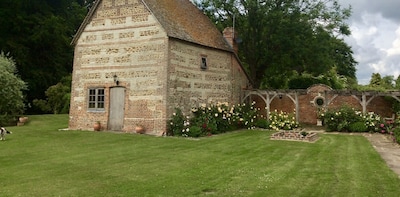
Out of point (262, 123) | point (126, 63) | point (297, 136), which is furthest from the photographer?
point (262, 123)

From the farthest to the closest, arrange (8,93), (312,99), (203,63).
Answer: (312,99), (8,93), (203,63)

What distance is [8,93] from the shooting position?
22.6 metres

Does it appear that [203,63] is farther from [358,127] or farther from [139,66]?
[358,127]

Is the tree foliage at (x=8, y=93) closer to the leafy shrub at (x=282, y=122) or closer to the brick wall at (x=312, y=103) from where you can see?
the brick wall at (x=312, y=103)

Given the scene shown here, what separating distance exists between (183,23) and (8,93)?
1255cm

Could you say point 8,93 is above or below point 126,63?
below

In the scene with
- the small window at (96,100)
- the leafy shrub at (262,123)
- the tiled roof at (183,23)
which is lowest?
the leafy shrub at (262,123)

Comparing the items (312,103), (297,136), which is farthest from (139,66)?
(312,103)

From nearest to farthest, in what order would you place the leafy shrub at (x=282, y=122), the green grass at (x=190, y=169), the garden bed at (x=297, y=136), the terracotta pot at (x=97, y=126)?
1. the green grass at (x=190, y=169)
2. the garden bed at (x=297, y=136)
3. the terracotta pot at (x=97, y=126)
4. the leafy shrub at (x=282, y=122)

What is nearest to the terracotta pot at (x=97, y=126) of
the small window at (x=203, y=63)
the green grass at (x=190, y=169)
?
the green grass at (x=190, y=169)

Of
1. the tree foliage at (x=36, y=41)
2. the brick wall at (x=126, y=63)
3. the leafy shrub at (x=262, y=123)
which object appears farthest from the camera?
the tree foliage at (x=36, y=41)

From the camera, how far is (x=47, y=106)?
3070 centimetres

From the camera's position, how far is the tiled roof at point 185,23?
1778 cm

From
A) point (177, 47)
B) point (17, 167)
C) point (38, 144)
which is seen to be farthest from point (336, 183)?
point (177, 47)
